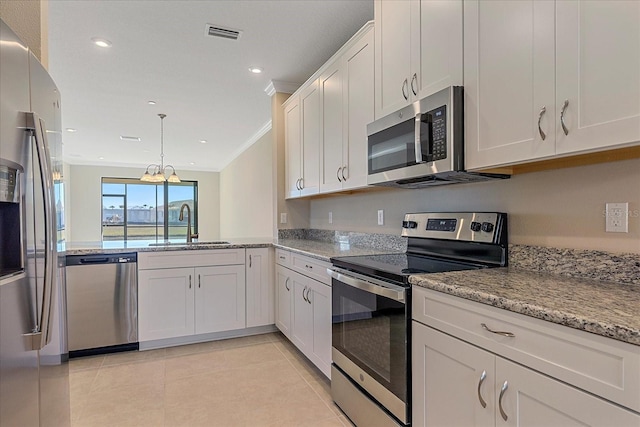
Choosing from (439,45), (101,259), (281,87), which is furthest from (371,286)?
(281,87)

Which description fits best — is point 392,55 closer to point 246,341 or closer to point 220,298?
point 220,298

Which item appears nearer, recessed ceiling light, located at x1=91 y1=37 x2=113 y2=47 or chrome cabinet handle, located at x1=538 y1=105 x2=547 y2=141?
chrome cabinet handle, located at x1=538 y1=105 x2=547 y2=141

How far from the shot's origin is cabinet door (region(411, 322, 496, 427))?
118cm

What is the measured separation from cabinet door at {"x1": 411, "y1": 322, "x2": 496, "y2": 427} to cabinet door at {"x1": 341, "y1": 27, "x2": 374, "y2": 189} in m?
1.25

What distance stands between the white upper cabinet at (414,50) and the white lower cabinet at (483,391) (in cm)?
107

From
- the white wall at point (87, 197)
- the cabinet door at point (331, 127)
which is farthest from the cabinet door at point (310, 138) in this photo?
the white wall at point (87, 197)

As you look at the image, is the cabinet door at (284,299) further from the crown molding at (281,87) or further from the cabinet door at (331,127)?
the crown molding at (281,87)

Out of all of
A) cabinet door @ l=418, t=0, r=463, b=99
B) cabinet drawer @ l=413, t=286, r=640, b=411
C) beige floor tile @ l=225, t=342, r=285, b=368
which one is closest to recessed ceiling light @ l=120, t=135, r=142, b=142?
beige floor tile @ l=225, t=342, r=285, b=368

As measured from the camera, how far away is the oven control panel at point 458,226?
5.71 feet

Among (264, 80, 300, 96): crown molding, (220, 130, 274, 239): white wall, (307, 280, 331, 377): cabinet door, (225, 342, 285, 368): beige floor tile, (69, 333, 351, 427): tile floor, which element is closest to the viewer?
(69, 333, 351, 427): tile floor

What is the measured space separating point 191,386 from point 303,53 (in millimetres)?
2812

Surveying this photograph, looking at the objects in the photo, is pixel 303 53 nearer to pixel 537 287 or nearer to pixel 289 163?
pixel 289 163

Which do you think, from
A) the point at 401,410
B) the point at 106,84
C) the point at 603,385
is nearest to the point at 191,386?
the point at 401,410

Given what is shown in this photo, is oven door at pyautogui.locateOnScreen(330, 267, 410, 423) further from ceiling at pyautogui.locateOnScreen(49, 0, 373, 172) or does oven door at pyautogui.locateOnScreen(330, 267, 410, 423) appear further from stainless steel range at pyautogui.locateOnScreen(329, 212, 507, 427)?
ceiling at pyautogui.locateOnScreen(49, 0, 373, 172)
